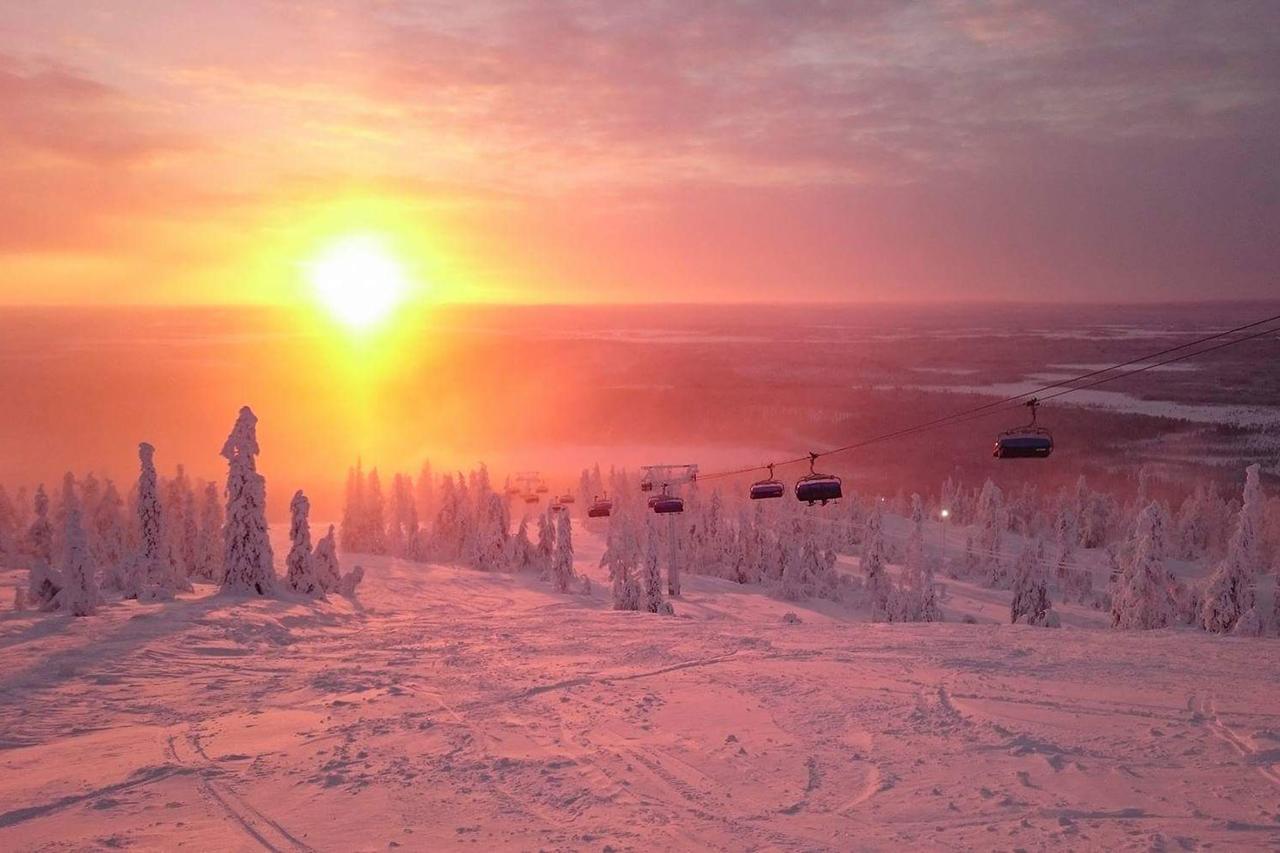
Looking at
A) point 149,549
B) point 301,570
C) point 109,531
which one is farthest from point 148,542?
point 109,531

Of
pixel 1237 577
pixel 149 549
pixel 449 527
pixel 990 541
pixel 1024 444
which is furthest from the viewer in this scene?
pixel 990 541

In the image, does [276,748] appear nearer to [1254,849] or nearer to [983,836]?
[983,836]

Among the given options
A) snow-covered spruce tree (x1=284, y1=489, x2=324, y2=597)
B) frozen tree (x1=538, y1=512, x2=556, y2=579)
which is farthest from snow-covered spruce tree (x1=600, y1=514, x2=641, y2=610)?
snow-covered spruce tree (x1=284, y1=489, x2=324, y2=597)

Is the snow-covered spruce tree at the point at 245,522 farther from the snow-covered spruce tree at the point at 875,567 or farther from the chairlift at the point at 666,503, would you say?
the snow-covered spruce tree at the point at 875,567

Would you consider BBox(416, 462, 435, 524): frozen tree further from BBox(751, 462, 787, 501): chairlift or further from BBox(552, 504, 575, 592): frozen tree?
BBox(751, 462, 787, 501): chairlift

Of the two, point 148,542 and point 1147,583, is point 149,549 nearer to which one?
point 148,542

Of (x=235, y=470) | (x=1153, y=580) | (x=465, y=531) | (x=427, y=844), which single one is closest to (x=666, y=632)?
(x=427, y=844)
